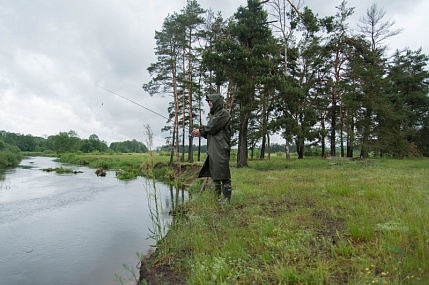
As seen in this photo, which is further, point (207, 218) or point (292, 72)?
point (292, 72)

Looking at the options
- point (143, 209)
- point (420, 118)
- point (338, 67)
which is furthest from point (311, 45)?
point (143, 209)

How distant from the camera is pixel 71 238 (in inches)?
259

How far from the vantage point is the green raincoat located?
18.3 ft

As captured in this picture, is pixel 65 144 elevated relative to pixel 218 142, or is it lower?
elevated

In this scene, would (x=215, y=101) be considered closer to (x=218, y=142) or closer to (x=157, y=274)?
(x=218, y=142)

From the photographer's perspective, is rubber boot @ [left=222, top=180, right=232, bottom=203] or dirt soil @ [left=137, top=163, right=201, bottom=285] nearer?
dirt soil @ [left=137, top=163, right=201, bottom=285]

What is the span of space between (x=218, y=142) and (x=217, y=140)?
0.05 m

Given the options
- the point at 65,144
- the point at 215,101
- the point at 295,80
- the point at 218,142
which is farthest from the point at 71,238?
the point at 65,144

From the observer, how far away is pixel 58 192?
1366 centimetres

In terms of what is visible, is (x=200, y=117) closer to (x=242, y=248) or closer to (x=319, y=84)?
(x=319, y=84)

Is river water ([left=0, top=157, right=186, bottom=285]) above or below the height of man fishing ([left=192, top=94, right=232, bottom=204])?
below

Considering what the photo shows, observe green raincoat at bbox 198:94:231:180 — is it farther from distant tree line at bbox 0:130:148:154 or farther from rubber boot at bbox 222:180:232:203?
distant tree line at bbox 0:130:148:154

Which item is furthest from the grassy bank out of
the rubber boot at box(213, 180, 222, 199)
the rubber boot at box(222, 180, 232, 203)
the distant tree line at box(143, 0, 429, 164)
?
the distant tree line at box(143, 0, 429, 164)

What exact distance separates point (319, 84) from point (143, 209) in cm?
2171
